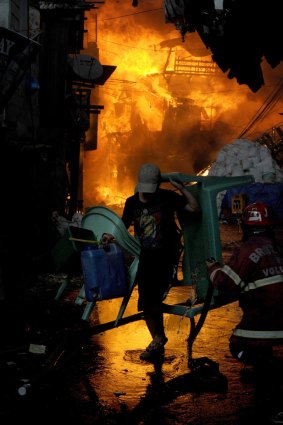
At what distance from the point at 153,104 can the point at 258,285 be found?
176 ft

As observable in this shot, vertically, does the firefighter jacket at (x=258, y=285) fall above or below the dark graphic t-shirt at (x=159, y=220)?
below

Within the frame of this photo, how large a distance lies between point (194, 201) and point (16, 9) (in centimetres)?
1143

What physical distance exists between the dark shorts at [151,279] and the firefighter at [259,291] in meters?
1.14

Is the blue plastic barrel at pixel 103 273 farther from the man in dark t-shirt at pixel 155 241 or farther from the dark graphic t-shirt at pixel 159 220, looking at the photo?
the dark graphic t-shirt at pixel 159 220

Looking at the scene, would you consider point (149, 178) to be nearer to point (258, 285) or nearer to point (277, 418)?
point (258, 285)

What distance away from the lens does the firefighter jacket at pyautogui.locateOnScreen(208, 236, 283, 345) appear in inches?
167

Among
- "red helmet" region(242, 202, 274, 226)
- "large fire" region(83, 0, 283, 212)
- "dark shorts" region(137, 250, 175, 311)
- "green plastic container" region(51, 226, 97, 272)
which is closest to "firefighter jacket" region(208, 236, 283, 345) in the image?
"red helmet" region(242, 202, 274, 226)

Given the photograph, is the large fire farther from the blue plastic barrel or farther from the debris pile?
the blue plastic barrel

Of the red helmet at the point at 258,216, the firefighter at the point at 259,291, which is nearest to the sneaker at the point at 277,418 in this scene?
the firefighter at the point at 259,291

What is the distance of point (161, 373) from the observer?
5102 mm

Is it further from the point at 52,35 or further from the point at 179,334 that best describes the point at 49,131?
the point at 179,334

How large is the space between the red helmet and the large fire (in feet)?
140

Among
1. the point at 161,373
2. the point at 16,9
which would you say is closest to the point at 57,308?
the point at 161,373

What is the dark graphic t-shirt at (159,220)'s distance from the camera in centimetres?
556
